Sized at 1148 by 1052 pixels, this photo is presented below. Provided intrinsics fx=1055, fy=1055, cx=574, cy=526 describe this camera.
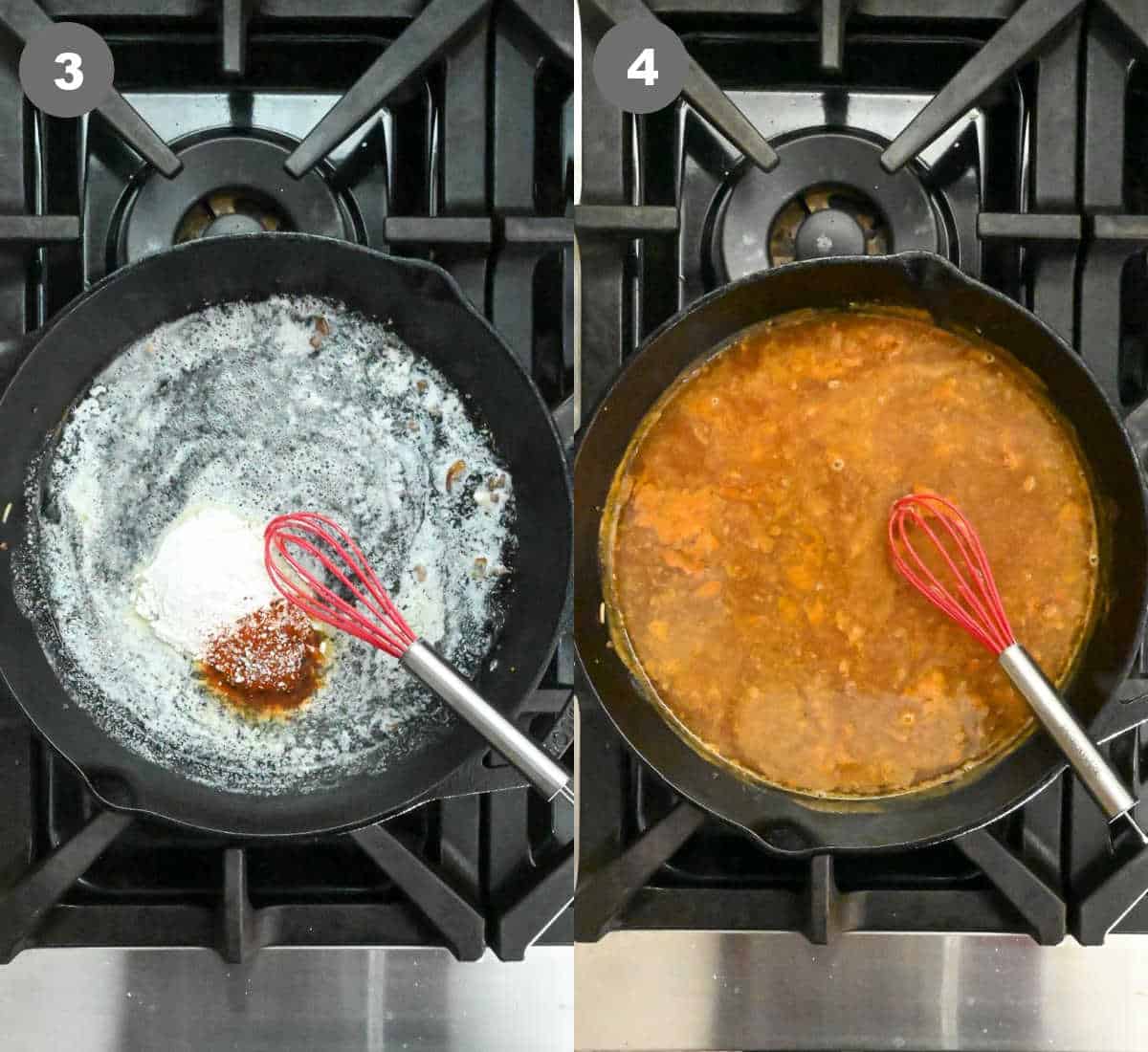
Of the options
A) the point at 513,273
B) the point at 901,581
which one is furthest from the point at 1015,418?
the point at 513,273

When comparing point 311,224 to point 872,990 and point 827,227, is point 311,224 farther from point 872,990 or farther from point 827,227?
point 872,990

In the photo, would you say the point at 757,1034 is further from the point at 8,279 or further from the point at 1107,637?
the point at 8,279

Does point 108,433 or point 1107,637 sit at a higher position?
point 108,433

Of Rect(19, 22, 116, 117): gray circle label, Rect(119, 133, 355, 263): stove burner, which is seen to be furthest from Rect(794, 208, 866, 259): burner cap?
Rect(19, 22, 116, 117): gray circle label

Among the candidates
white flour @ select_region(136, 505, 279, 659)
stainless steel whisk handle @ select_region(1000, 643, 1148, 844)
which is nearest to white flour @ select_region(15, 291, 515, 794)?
white flour @ select_region(136, 505, 279, 659)

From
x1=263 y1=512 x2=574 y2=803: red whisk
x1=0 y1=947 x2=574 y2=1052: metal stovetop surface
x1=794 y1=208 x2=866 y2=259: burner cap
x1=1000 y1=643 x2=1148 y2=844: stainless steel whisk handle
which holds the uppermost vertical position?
x1=794 y1=208 x2=866 y2=259: burner cap

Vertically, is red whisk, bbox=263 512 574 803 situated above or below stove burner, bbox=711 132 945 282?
below

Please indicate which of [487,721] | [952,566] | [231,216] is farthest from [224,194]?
[952,566]

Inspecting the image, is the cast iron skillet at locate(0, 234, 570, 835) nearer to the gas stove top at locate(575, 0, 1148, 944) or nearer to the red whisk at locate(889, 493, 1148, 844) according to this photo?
the gas stove top at locate(575, 0, 1148, 944)
